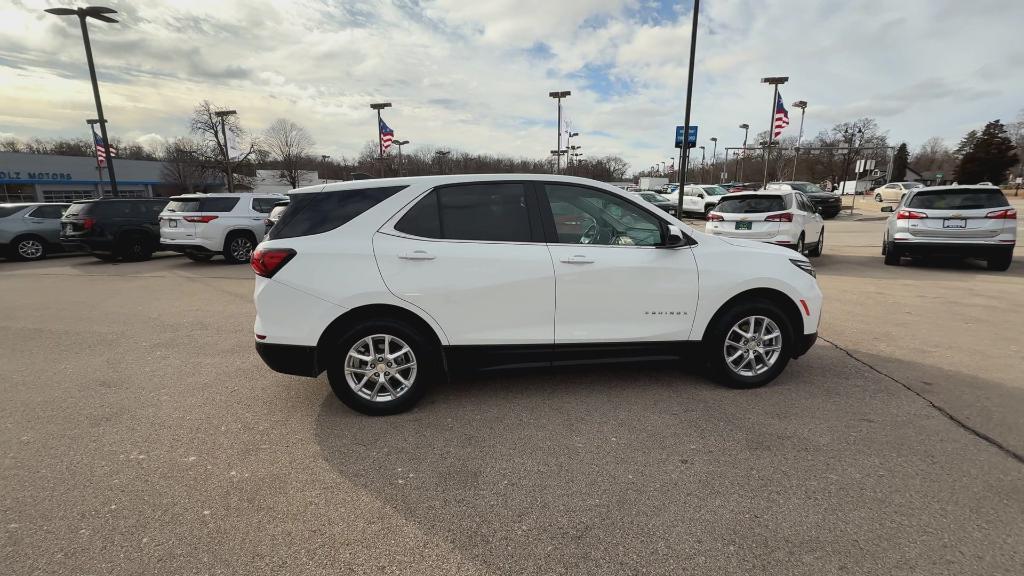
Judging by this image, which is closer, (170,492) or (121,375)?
(170,492)

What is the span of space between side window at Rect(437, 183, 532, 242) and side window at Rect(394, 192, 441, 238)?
0.04 meters

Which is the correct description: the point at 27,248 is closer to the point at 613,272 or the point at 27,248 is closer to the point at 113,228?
the point at 113,228

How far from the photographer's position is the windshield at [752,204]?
1001 cm

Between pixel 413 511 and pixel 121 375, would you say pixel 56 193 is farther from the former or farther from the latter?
pixel 413 511

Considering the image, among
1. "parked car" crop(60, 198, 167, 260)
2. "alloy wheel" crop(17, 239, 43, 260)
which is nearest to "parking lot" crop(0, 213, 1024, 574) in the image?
"parked car" crop(60, 198, 167, 260)

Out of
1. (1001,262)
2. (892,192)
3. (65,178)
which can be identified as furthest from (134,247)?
(65,178)

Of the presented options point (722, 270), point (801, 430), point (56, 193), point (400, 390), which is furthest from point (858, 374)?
point (56, 193)

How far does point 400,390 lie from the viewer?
3689mm

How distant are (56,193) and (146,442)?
6193 cm

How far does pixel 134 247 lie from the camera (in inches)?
508

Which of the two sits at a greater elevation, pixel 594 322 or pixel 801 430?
pixel 594 322

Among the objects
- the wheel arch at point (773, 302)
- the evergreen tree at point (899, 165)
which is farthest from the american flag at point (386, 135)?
Result: the evergreen tree at point (899, 165)

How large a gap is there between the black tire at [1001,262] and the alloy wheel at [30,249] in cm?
2273

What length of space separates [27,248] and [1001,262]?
75.5 feet
